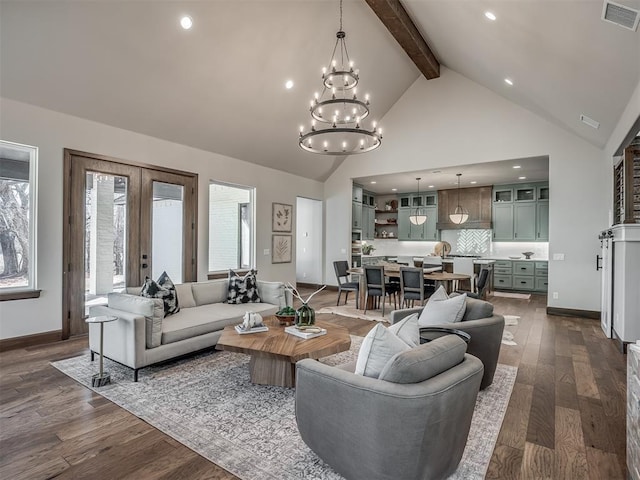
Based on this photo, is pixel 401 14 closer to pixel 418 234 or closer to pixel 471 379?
pixel 471 379

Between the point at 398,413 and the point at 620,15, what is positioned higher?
the point at 620,15

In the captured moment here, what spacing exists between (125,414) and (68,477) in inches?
26.4

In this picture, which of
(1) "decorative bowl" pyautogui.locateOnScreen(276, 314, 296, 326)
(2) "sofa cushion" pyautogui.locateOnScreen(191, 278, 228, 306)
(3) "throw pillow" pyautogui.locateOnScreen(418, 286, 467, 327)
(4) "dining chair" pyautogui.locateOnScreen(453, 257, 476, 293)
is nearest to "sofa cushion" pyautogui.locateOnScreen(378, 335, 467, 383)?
(3) "throw pillow" pyautogui.locateOnScreen(418, 286, 467, 327)

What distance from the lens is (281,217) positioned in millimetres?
7875

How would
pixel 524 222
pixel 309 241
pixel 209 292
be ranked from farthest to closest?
pixel 309 241
pixel 524 222
pixel 209 292

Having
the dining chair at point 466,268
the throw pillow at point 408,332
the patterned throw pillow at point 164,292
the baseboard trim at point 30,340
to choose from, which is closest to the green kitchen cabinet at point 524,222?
the dining chair at point 466,268

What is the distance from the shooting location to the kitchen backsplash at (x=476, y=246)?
362 inches

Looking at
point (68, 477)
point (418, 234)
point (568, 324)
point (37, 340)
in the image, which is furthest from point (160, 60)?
point (418, 234)

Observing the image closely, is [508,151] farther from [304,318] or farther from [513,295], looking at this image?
[304,318]

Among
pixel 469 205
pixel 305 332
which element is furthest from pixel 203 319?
pixel 469 205

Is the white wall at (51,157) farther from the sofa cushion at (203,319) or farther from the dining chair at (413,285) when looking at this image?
the dining chair at (413,285)

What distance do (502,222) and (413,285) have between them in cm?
497

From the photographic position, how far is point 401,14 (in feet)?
16.5

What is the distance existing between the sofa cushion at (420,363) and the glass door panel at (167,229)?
484cm
